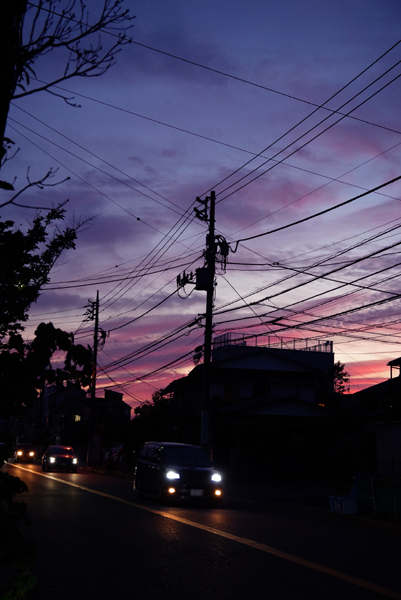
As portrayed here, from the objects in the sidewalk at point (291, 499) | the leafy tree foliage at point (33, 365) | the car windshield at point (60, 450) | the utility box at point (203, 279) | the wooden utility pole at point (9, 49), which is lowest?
the sidewalk at point (291, 499)

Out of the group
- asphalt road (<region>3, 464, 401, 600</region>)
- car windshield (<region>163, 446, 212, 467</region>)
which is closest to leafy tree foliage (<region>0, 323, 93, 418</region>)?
asphalt road (<region>3, 464, 401, 600</region>)

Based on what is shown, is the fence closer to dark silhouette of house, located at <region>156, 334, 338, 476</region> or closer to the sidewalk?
the sidewalk

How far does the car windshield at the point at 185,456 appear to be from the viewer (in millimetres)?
19266

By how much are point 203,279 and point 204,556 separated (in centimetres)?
1889

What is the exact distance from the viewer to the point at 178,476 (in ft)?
59.5

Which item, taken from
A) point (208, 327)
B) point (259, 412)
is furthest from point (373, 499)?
point (259, 412)

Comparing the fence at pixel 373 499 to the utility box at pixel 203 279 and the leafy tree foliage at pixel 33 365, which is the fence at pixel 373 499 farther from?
the utility box at pixel 203 279

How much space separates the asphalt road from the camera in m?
7.19

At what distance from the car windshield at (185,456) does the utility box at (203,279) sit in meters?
8.86

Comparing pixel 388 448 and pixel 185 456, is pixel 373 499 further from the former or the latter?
pixel 388 448

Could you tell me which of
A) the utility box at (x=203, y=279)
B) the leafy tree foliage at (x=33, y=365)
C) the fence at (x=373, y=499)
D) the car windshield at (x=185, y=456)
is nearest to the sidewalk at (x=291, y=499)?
the fence at (x=373, y=499)

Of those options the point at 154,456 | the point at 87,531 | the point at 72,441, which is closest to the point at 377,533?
the point at 87,531

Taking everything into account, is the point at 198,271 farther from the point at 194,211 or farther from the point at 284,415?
the point at 284,415

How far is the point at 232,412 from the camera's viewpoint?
3628 centimetres
